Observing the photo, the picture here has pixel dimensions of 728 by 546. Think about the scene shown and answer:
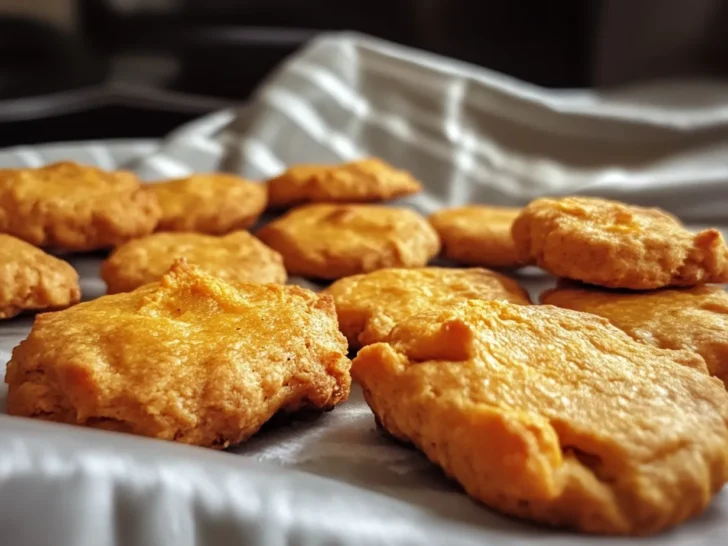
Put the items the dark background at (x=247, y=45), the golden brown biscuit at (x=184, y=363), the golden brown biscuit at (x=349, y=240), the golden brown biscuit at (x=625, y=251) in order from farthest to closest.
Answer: the dark background at (x=247, y=45) < the golden brown biscuit at (x=349, y=240) < the golden brown biscuit at (x=625, y=251) < the golden brown biscuit at (x=184, y=363)

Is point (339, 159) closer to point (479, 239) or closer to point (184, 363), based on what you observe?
point (479, 239)

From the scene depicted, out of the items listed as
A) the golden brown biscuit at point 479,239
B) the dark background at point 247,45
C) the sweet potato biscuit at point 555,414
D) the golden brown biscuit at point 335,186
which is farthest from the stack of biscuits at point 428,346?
the dark background at point 247,45

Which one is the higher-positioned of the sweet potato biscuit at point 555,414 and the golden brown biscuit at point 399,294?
the sweet potato biscuit at point 555,414

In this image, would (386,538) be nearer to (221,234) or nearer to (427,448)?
(427,448)

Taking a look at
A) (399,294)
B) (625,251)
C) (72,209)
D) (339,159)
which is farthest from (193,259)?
(339,159)

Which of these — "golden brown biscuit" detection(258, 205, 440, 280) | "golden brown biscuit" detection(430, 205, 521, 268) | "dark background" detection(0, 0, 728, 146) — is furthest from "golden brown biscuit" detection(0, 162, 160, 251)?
"dark background" detection(0, 0, 728, 146)

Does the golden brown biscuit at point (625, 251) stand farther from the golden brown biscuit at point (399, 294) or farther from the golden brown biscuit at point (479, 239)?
the golden brown biscuit at point (479, 239)
